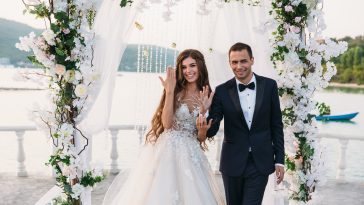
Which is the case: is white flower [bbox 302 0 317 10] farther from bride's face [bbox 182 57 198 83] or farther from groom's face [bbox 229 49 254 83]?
bride's face [bbox 182 57 198 83]

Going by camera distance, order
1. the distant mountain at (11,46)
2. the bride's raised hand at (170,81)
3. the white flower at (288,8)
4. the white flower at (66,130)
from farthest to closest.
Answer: the distant mountain at (11,46) < the bride's raised hand at (170,81) < the white flower at (288,8) < the white flower at (66,130)

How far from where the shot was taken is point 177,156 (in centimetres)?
349

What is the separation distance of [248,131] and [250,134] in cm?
3

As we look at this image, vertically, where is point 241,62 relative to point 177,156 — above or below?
above

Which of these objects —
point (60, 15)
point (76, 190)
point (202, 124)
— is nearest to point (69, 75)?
point (60, 15)

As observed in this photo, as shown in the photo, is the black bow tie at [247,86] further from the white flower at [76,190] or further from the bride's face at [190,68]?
the white flower at [76,190]

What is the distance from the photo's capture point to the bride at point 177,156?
3.34 meters

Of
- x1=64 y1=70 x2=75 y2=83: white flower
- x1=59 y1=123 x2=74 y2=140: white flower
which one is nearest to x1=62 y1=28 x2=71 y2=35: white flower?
x1=64 y1=70 x2=75 y2=83: white flower

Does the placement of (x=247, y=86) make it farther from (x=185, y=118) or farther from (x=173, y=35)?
(x=173, y=35)

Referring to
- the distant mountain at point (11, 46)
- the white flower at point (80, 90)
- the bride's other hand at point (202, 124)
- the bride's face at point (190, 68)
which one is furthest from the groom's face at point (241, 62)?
the distant mountain at point (11, 46)

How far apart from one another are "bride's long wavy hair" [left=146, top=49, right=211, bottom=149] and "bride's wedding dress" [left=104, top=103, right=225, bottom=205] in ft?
0.25

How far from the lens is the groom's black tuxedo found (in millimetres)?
2957

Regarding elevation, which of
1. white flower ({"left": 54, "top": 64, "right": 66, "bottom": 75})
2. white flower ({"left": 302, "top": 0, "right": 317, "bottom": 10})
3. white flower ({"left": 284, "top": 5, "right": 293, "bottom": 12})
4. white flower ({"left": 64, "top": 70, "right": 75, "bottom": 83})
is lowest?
white flower ({"left": 64, "top": 70, "right": 75, "bottom": 83})

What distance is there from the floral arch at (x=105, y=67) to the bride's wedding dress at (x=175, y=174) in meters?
0.44
